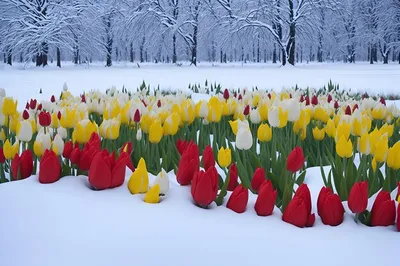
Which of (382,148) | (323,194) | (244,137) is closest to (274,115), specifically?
(244,137)

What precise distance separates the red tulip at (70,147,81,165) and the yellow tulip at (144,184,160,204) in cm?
42

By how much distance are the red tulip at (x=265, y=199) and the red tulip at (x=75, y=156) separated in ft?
2.56

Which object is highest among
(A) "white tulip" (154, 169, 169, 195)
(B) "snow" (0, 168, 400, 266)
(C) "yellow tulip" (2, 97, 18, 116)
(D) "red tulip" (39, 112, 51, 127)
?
(C) "yellow tulip" (2, 97, 18, 116)

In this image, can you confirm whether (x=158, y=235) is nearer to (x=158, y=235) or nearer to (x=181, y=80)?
(x=158, y=235)

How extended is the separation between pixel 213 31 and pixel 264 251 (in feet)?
75.3

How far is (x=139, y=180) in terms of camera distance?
1596 millimetres

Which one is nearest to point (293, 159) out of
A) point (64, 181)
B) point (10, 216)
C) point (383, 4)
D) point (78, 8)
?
point (64, 181)

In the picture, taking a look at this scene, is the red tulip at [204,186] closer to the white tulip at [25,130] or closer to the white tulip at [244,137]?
the white tulip at [244,137]

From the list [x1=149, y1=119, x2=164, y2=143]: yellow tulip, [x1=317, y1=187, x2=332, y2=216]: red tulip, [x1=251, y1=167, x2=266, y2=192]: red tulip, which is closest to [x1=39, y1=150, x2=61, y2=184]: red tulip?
[x1=149, y1=119, x2=164, y2=143]: yellow tulip

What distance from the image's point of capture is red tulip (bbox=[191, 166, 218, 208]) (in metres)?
1.47

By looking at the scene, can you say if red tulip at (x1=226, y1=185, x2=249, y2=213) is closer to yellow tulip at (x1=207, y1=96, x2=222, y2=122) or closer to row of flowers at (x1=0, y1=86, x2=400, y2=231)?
row of flowers at (x1=0, y1=86, x2=400, y2=231)

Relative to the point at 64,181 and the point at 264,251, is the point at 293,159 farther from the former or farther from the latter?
the point at 64,181

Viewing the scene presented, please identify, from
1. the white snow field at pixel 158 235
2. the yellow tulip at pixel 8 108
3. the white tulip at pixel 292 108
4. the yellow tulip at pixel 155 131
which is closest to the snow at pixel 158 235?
the white snow field at pixel 158 235

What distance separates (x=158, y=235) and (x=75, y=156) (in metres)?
0.64
